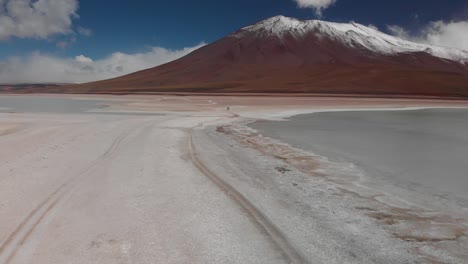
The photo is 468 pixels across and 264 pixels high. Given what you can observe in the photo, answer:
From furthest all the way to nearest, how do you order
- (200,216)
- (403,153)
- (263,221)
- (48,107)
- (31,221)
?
(48,107) → (403,153) → (200,216) → (263,221) → (31,221)

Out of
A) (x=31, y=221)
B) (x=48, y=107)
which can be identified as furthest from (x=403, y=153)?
(x=48, y=107)

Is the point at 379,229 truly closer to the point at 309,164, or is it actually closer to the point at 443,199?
the point at 443,199

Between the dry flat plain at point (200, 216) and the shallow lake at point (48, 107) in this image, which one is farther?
the shallow lake at point (48, 107)

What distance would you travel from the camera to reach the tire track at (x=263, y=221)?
20.0ft

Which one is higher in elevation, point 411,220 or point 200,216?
point 200,216

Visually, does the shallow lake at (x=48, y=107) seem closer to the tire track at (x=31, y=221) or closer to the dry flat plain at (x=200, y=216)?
the dry flat plain at (x=200, y=216)

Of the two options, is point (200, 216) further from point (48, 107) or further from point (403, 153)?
point (48, 107)

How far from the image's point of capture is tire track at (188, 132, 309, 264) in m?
6.09

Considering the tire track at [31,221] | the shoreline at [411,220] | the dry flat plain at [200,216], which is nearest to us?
the tire track at [31,221]

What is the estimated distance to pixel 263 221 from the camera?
7.56 m

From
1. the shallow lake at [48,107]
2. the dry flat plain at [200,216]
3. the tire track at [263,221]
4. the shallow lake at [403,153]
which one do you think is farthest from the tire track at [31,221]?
the shallow lake at [48,107]

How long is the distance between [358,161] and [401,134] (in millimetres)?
11428

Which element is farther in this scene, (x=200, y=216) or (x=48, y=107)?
(x=48, y=107)

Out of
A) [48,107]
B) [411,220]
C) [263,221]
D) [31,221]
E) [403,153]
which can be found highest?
[31,221]
